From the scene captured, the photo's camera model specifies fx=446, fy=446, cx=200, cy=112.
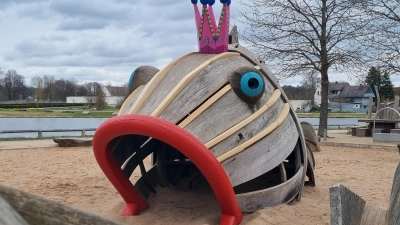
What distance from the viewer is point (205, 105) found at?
4.14m

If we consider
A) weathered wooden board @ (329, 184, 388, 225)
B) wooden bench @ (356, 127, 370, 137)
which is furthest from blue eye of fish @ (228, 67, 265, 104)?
wooden bench @ (356, 127, 370, 137)

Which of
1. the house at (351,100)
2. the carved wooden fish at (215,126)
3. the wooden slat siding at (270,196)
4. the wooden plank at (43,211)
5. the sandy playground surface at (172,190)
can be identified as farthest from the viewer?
the house at (351,100)

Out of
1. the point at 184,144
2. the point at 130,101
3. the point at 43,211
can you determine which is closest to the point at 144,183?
the point at 130,101

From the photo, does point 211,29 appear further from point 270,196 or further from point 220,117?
point 270,196

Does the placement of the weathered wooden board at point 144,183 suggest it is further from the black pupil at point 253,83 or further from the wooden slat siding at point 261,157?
the black pupil at point 253,83

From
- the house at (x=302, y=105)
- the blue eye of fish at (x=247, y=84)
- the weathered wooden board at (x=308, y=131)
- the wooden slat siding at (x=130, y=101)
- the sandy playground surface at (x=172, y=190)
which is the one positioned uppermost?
the blue eye of fish at (x=247, y=84)

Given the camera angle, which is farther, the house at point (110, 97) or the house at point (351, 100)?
the house at point (110, 97)

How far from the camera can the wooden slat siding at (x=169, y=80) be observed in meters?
4.21

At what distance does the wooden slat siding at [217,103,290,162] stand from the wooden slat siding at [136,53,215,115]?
31.0 inches

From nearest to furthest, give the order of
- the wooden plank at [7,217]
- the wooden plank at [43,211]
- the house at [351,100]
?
the wooden plank at [7,217] → the wooden plank at [43,211] → the house at [351,100]

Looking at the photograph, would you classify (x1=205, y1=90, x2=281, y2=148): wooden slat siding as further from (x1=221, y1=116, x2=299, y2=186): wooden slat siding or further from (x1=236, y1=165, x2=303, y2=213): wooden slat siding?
(x1=236, y1=165, x2=303, y2=213): wooden slat siding

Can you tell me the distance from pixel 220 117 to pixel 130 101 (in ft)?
3.60

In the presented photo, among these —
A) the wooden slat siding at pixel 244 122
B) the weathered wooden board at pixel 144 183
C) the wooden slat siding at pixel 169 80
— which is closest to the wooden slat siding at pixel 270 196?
the wooden slat siding at pixel 244 122

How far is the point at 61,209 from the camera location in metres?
1.13
